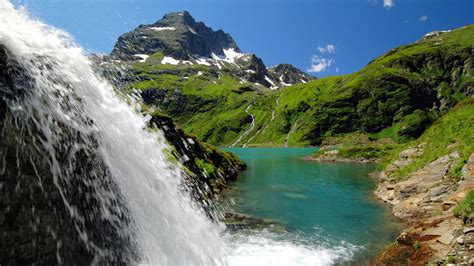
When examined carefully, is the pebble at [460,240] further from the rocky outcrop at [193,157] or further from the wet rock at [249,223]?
the rocky outcrop at [193,157]

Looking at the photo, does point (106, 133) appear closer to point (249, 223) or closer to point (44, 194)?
point (44, 194)

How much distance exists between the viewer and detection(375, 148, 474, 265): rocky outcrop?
1716 cm

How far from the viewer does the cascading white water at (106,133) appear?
827cm

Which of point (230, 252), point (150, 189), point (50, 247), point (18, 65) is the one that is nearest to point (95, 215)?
point (50, 247)

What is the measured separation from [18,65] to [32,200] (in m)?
3.15

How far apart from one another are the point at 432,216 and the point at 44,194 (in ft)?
92.3

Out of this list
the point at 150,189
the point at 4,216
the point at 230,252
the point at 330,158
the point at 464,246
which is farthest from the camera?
the point at 330,158

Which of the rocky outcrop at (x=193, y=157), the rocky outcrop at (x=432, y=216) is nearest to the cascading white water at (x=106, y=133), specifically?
the rocky outcrop at (x=432, y=216)

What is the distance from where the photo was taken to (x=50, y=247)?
768cm

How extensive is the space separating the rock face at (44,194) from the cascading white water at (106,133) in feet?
0.52

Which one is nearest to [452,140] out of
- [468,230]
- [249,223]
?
[468,230]

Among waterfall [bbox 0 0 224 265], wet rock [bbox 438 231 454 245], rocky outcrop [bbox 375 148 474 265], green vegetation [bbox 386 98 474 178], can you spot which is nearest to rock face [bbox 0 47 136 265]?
waterfall [bbox 0 0 224 265]

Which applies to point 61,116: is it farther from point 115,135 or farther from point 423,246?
point 423,246

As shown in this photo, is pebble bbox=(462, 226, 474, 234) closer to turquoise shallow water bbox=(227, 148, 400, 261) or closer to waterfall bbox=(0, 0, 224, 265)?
turquoise shallow water bbox=(227, 148, 400, 261)
